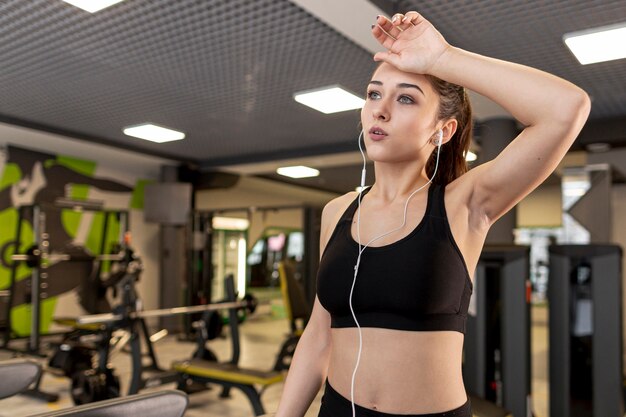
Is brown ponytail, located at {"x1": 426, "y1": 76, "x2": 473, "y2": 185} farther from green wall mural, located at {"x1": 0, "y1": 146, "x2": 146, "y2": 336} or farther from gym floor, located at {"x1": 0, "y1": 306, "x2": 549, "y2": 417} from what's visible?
green wall mural, located at {"x1": 0, "y1": 146, "x2": 146, "y2": 336}

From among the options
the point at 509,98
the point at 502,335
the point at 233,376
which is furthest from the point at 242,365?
the point at 509,98

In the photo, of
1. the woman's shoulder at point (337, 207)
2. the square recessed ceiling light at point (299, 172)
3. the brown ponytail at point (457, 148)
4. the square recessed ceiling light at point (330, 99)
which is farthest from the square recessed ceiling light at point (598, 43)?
the square recessed ceiling light at point (299, 172)

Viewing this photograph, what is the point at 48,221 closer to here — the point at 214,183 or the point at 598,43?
the point at 214,183

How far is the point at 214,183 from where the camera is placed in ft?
26.7

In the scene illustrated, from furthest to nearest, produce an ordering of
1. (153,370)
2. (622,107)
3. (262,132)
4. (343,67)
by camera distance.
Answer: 1. (262,132)
2. (622,107)
3. (153,370)
4. (343,67)

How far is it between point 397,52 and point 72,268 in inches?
296

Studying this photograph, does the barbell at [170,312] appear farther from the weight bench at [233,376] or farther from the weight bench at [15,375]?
the weight bench at [15,375]

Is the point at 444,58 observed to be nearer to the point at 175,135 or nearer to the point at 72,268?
the point at 175,135

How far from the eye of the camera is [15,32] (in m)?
3.49

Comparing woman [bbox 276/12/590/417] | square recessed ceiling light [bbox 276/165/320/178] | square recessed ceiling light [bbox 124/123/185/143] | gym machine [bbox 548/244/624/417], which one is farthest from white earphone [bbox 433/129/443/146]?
square recessed ceiling light [bbox 276/165/320/178]

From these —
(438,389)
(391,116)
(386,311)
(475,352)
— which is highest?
(391,116)

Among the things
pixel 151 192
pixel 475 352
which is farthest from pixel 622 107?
pixel 151 192

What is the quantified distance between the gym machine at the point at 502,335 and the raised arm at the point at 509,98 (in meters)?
2.06

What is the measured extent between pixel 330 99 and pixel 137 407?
4025 millimetres
